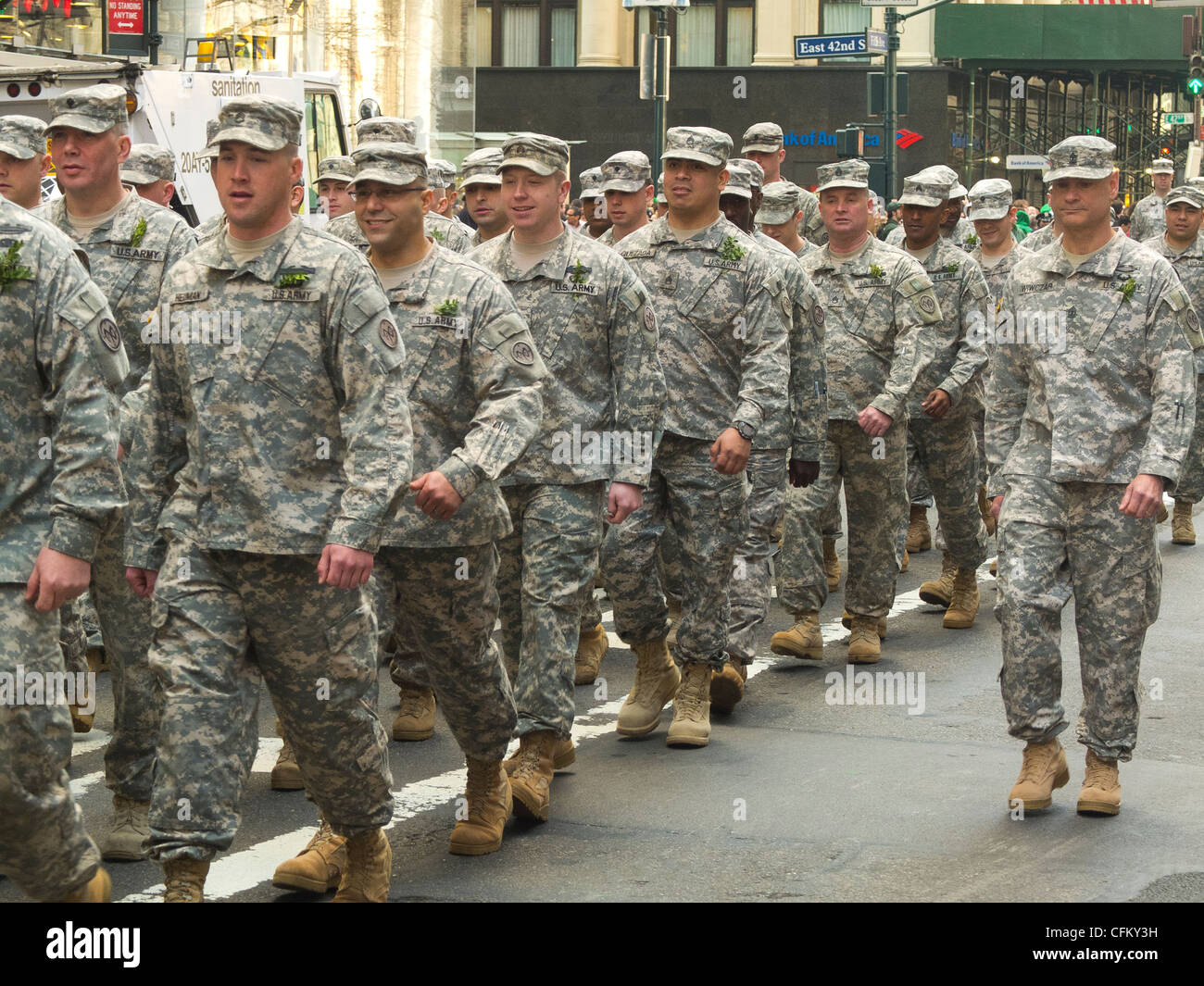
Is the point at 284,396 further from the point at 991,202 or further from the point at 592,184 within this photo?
the point at 991,202

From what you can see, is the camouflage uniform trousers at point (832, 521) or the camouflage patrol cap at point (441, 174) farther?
the camouflage patrol cap at point (441, 174)

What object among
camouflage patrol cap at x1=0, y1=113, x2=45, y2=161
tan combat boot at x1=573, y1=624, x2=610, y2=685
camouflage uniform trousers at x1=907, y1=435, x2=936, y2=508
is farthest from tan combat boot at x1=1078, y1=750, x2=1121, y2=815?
camouflage uniform trousers at x1=907, y1=435, x2=936, y2=508

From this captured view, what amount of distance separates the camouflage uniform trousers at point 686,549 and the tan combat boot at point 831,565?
13.2 feet

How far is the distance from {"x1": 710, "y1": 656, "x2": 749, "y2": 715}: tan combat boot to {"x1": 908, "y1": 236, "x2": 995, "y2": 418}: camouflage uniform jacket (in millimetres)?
3148

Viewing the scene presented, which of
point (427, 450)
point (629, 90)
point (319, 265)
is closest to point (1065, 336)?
point (427, 450)

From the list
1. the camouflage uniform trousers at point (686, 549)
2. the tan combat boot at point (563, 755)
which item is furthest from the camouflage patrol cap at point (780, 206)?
the tan combat boot at point (563, 755)

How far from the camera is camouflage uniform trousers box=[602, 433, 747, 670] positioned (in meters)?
8.35

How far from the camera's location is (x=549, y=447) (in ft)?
24.1

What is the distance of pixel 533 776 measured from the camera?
7.07m

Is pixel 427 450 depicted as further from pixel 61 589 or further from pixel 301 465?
pixel 61 589

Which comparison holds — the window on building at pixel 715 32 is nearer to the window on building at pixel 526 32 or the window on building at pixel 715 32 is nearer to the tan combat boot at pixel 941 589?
the window on building at pixel 526 32

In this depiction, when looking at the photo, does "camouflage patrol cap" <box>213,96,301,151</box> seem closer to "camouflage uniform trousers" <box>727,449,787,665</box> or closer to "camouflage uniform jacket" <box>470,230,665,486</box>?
"camouflage uniform jacket" <box>470,230,665,486</box>

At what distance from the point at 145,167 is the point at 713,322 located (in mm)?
2947

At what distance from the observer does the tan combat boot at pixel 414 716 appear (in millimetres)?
8438
